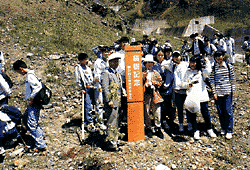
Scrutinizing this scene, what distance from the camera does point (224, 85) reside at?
4.86 meters

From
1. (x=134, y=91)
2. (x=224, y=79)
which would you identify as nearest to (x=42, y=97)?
(x=134, y=91)

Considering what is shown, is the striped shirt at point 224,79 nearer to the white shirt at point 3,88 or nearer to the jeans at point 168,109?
the jeans at point 168,109

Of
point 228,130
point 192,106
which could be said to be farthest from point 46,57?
point 228,130

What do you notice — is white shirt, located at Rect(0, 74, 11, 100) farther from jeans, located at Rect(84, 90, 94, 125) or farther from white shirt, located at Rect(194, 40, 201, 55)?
white shirt, located at Rect(194, 40, 201, 55)

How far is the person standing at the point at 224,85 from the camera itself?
15.9 feet

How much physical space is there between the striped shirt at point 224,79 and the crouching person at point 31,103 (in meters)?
5.11

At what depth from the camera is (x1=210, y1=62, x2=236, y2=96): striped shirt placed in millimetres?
4848

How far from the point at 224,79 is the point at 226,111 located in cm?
101

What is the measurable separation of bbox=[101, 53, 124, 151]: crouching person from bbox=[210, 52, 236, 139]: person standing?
312cm

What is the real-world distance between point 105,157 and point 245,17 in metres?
36.0

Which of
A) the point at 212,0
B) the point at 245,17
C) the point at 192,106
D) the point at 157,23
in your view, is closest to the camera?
the point at 192,106

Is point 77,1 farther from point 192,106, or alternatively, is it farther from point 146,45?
point 192,106

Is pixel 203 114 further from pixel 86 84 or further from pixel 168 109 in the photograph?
pixel 86 84

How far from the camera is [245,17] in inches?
1123
